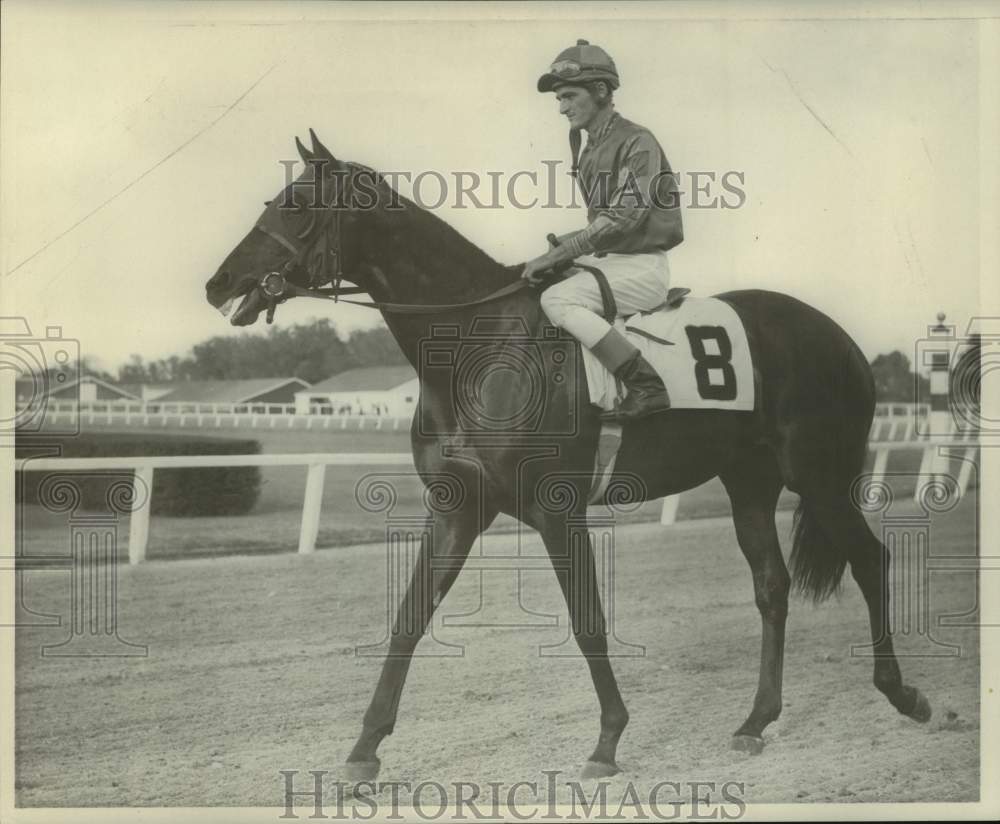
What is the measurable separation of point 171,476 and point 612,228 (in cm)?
280

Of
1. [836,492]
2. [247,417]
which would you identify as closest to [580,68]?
[836,492]

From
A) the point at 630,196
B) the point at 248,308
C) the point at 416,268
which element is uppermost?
the point at 630,196

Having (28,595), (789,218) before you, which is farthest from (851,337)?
(28,595)

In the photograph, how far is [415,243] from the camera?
173 inches

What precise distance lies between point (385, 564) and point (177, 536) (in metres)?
1.14

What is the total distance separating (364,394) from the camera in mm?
5730

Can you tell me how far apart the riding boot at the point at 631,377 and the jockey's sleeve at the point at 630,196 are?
40 cm

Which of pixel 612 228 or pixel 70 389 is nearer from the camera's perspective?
pixel 612 228

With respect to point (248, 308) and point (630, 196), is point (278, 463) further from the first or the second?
point (630, 196)

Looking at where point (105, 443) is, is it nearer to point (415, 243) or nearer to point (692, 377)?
point (415, 243)

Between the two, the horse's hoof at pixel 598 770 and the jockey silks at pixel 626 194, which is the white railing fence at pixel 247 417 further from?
the horse's hoof at pixel 598 770

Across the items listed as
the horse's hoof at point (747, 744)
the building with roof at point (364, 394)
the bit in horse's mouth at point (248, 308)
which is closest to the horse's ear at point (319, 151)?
the bit in horse's mouth at point (248, 308)

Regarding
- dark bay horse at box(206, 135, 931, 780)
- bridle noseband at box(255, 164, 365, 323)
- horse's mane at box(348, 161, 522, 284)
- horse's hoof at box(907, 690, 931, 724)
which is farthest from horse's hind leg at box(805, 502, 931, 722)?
bridle noseband at box(255, 164, 365, 323)

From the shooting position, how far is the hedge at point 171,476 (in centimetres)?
534
